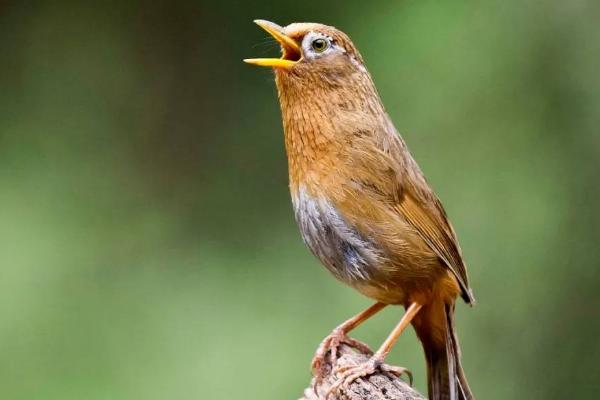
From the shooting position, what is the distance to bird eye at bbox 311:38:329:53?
4.04 m

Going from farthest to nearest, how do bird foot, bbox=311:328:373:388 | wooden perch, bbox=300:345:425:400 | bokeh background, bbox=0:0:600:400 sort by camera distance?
bokeh background, bbox=0:0:600:400 < bird foot, bbox=311:328:373:388 < wooden perch, bbox=300:345:425:400

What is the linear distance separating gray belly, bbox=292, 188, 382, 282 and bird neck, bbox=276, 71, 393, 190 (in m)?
0.09

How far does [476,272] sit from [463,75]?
1.13m

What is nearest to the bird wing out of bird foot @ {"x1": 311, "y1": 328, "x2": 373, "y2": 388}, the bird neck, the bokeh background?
the bird neck

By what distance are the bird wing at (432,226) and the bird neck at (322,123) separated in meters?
0.28

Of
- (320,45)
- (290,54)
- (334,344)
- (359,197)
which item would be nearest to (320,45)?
(320,45)

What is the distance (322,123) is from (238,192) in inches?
101

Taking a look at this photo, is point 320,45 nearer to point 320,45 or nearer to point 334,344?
point 320,45

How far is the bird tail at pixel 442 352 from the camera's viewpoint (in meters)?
4.10

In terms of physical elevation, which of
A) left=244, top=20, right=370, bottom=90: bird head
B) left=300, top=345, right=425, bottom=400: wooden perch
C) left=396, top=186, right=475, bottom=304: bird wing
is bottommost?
left=300, top=345, right=425, bottom=400: wooden perch

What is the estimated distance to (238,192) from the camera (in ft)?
21.4

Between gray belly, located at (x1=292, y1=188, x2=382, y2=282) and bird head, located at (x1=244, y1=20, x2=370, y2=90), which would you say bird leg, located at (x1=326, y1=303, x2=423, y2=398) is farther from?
bird head, located at (x1=244, y1=20, x2=370, y2=90)

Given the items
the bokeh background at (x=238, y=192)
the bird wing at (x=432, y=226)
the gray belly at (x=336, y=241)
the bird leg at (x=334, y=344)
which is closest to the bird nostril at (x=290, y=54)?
the gray belly at (x=336, y=241)

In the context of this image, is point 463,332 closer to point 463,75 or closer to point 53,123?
point 463,75
